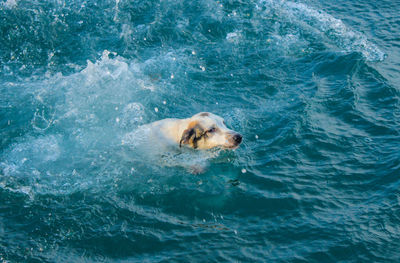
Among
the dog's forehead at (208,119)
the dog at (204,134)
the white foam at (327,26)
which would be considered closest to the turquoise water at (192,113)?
the white foam at (327,26)

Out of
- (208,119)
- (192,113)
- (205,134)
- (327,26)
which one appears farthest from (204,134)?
(327,26)

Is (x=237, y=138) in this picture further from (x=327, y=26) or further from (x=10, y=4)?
(x=10, y=4)

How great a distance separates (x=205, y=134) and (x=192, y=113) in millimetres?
2326

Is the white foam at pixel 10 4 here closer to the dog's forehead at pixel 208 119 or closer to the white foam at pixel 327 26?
the white foam at pixel 327 26

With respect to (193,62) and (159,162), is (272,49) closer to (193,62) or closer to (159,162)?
(193,62)

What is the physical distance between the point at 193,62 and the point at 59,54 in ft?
16.1

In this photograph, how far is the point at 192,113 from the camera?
1082 centimetres

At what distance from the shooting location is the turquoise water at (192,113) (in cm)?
685

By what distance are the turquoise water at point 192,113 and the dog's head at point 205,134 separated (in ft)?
1.10

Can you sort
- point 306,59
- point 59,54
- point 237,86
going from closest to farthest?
1. point 237,86
2. point 306,59
3. point 59,54

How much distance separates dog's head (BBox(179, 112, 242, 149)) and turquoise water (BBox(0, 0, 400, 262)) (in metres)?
0.33

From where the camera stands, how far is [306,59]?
1285cm

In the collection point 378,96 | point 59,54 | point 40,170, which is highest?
point 378,96

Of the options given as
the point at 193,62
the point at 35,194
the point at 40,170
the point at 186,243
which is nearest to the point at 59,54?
the point at 193,62
